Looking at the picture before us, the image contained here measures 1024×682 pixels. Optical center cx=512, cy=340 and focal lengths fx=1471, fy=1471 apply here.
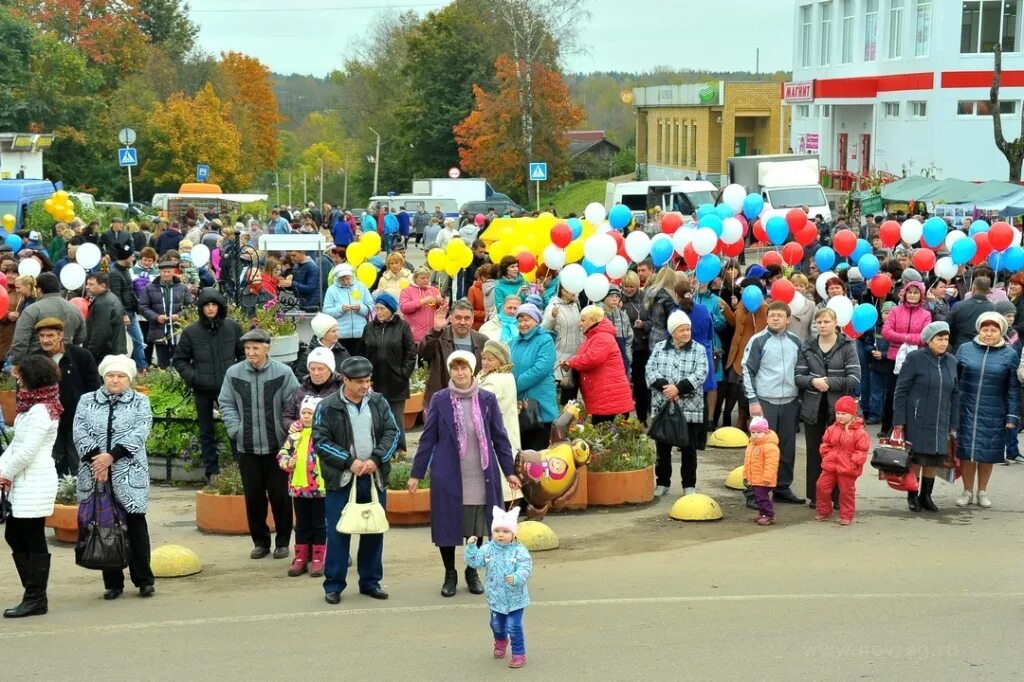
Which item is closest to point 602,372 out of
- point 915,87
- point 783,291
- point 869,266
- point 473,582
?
point 783,291

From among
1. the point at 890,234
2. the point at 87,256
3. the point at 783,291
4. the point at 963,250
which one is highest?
the point at 890,234

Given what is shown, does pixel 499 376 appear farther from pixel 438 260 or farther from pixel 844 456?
pixel 438 260

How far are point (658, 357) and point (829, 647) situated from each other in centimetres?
434

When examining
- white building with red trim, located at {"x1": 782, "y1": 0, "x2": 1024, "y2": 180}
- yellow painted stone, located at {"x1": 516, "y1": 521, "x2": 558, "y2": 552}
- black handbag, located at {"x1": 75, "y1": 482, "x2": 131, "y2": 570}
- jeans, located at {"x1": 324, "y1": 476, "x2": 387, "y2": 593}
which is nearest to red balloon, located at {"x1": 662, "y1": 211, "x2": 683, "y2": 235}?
yellow painted stone, located at {"x1": 516, "y1": 521, "x2": 558, "y2": 552}

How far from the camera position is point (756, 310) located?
14.8 m

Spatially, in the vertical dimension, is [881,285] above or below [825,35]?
below

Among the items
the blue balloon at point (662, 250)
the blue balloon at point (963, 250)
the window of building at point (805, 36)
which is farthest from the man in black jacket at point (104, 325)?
the window of building at point (805, 36)

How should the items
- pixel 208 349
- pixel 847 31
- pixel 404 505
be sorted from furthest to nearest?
pixel 847 31, pixel 208 349, pixel 404 505

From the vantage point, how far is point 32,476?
8.66 metres

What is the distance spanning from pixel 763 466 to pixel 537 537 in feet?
6.42

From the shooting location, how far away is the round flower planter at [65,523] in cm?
1100

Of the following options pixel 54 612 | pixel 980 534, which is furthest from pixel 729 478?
pixel 54 612

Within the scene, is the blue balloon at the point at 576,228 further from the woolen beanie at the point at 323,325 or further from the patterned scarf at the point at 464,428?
the patterned scarf at the point at 464,428

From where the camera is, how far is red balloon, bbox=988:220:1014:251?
17.4 metres
